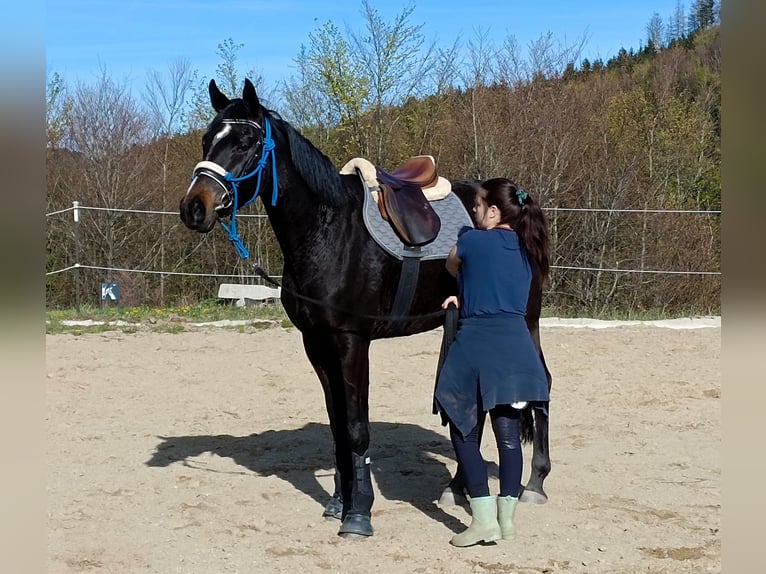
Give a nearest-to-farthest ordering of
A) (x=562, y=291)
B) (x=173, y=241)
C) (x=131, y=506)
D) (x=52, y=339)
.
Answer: (x=131, y=506), (x=52, y=339), (x=562, y=291), (x=173, y=241)

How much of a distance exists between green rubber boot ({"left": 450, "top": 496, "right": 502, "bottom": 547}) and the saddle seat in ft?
4.30

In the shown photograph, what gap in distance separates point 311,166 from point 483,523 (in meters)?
1.87

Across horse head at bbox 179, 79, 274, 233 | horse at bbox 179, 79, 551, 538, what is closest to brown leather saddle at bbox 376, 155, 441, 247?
horse at bbox 179, 79, 551, 538

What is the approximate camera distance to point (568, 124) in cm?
1428

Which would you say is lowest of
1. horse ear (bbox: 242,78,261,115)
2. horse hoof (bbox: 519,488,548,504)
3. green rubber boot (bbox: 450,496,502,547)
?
horse hoof (bbox: 519,488,548,504)

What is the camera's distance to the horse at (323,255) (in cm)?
345

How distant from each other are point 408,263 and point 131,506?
1.99 meters

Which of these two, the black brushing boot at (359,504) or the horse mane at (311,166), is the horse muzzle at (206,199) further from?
Answer: the black brushing boot at (359,504)

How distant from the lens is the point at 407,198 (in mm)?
4000

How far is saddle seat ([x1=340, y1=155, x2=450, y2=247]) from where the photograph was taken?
382cm

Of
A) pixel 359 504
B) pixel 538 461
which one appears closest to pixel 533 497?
pixel 538 461

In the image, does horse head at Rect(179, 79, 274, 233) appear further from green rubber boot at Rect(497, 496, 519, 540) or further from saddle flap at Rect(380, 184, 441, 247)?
green rubber boot at Rect(497, 496, 519, 540)
